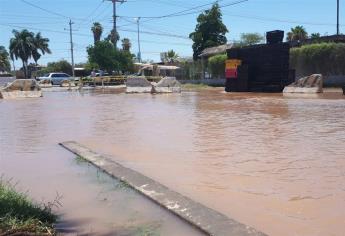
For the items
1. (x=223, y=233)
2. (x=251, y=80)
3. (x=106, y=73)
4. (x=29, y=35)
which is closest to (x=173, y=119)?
(x=223, y=233)

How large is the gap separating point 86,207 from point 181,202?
3.15 ft

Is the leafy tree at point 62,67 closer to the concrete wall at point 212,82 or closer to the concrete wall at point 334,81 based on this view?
the concrete wall at point 212,82

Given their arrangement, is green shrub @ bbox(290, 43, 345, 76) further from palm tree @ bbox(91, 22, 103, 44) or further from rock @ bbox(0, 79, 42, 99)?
palm tree @ bbox(91, 22, 103, 44)

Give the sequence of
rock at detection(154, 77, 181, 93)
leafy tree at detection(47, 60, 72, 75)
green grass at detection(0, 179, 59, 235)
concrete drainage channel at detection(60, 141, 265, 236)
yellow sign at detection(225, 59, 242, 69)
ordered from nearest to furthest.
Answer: green grass at detection(0, 179, 59, 235) < concrete drainage channel at detection(60, 141, 265, 236) < yellow sign at detection(225, 59, 242, 69) < rock at detection(154, 77, 181, 93) < leafy tree at detection(47, 60, 72, 75)

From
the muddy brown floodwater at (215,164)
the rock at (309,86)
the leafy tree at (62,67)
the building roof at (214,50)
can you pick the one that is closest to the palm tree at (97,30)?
the leafy tree at (62,67)

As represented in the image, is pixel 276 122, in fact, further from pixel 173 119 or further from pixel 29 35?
pixel 29 35

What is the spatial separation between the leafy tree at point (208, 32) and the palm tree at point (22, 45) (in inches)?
1694

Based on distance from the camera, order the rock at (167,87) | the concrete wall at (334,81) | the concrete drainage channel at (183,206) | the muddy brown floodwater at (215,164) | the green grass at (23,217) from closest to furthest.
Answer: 1. the green grass at (23,217)
2. the concrete drainage channel at (183,206)
3. the muddy brown floodwater at (215,164)
4. the rock at (167,87)
5. the concrete wall at (334,81)

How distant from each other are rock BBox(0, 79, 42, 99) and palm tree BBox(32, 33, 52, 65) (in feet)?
214

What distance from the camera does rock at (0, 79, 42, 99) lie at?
3184cm

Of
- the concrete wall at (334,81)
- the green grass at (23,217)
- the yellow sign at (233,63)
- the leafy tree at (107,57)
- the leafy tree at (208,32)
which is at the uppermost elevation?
the leafy tree at (208,32)

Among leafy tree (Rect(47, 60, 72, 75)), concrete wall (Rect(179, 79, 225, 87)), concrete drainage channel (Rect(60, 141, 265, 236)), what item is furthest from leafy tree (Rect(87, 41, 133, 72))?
concrete drainage channel (Rect(60, 141, 265, 236))

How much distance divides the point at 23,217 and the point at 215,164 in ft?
12.0

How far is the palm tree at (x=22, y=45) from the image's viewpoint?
93.4m
